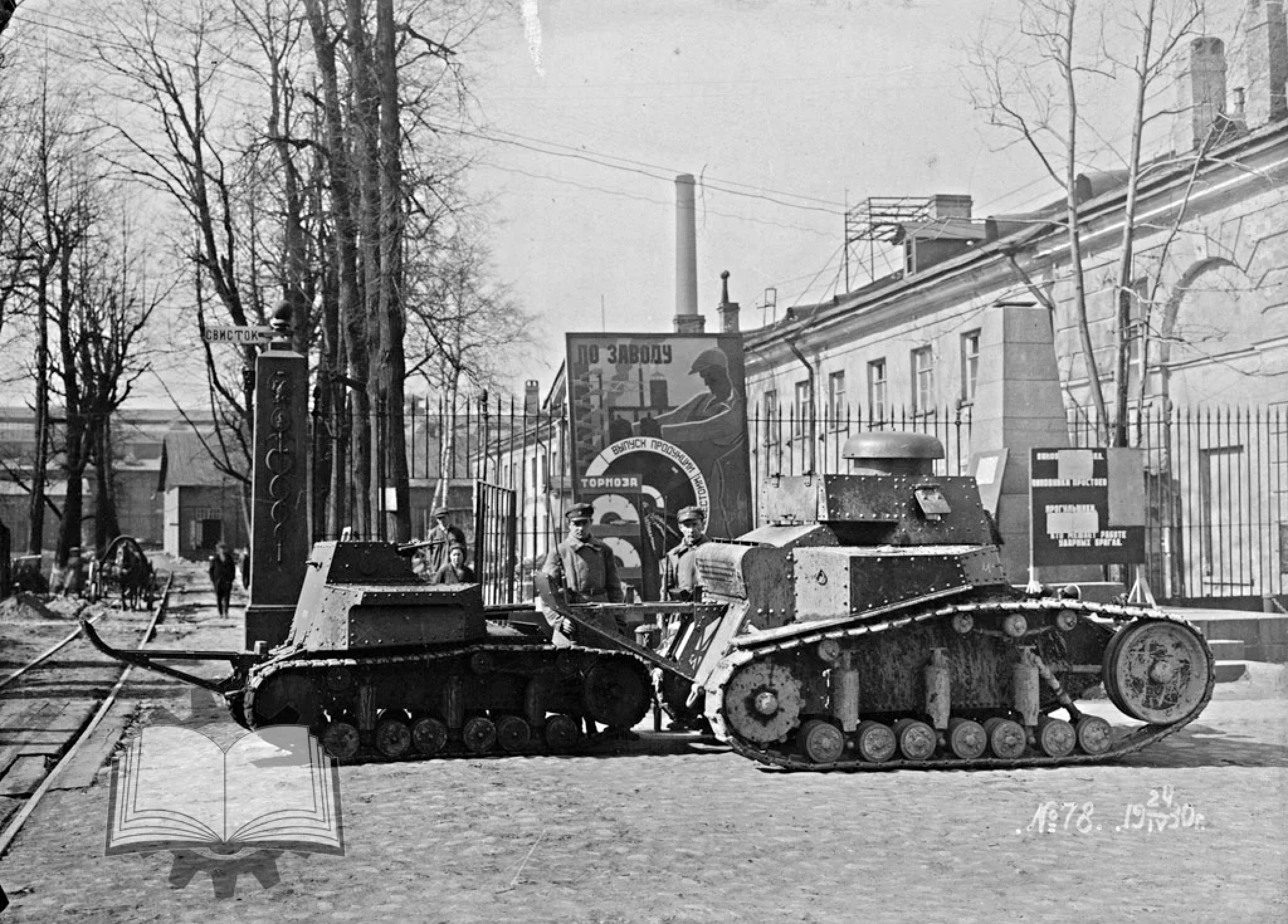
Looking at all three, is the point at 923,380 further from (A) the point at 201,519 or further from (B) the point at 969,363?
(A) the point at 201,519

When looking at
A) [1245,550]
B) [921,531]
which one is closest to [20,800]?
[921,531]

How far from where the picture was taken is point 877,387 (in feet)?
104

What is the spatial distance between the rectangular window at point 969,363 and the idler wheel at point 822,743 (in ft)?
58.6

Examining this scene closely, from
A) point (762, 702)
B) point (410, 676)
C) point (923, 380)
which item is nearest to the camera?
point (762, 702)

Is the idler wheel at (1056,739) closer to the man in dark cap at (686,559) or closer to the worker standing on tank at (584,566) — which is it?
the man in dark cap at (686,559)

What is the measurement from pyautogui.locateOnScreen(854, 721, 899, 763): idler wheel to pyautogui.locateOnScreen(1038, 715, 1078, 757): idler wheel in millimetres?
1103

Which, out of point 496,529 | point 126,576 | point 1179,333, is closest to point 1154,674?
point 496,529

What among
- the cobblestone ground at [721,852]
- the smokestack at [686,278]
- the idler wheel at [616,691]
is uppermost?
the smokestack at [686,278]

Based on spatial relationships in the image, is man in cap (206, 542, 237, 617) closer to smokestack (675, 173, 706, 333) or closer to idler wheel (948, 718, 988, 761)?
smokestack (675, 173, 706, 333)

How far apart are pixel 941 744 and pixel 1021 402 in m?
5.50

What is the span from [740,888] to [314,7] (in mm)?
16523

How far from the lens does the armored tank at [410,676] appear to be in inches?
418

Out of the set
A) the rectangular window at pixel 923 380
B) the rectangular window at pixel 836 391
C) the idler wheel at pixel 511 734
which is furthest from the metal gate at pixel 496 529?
the rectangular window at pixel 836 391

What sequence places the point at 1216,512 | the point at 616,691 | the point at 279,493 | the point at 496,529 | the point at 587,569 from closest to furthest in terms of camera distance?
the point at 616,691 → the point at 587,569 → the point at 279,493 → the point at 496,529 → the point at 1216,512
